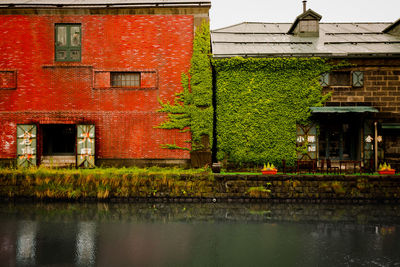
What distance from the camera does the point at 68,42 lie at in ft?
48.5

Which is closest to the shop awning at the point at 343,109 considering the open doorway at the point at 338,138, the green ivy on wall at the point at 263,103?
the green ivy on wall at the point at 263,103

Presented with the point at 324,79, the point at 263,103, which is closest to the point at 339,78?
the point at 324,79

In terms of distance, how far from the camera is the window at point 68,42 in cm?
1470

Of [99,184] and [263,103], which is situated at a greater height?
[263,103]

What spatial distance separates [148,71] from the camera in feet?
47.7

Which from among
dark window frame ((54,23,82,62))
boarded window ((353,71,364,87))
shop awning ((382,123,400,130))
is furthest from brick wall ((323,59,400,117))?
dark window frame ((54,23,82,62))

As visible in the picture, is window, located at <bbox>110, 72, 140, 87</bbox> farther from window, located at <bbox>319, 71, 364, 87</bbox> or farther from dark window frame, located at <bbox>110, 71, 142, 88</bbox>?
window, located at <bbox>319, 71, 364, 87</bbox>

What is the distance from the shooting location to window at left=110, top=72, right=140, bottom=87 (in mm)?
14781

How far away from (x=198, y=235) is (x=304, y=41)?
1367 centimetres

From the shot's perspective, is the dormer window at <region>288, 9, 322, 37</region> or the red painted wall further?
the dormer window at <region>288, 9, 322, 37</region>

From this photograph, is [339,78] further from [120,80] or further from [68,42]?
[68,42]

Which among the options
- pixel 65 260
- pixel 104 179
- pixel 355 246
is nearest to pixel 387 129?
pixel 355 246

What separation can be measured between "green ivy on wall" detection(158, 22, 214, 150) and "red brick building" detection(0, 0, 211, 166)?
0.44 m

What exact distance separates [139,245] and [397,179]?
10.9m
